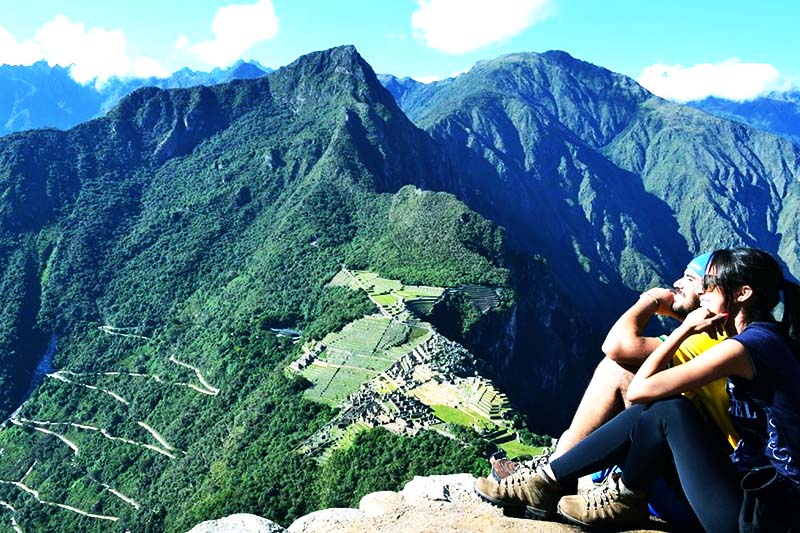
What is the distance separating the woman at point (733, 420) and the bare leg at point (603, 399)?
0.64 m

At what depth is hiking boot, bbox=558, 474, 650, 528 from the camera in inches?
232

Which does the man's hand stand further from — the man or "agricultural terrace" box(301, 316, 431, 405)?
"agricultural terrace" box(301, 316, 431, 405)

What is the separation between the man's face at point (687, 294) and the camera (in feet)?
19.8

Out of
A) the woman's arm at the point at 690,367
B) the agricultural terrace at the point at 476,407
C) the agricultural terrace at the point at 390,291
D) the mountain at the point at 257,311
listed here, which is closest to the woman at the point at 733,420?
the woman's arm at the point at 690,367

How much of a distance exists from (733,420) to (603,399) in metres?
1.44

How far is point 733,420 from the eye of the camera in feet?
16.9

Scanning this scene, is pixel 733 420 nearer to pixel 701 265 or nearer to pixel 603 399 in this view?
pixel 603 399

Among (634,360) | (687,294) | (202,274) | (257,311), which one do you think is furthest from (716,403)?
(202,274)

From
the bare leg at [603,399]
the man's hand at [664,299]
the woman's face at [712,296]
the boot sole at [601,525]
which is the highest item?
the woman's face at [712,296]

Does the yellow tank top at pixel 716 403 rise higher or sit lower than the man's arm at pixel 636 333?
lower

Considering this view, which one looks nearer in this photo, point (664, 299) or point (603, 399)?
point (603, 399)

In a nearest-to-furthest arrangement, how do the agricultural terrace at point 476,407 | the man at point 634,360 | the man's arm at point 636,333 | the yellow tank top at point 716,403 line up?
the yellow tank top at point 716,403
the man at point 634,360
the man's arm at point 636,333
the agricultural terrace at point 476,407

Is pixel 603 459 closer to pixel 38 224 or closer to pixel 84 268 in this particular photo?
pixel 84 268

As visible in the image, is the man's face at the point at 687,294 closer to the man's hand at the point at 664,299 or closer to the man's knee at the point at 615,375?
the man's hand at the point at 664,299
